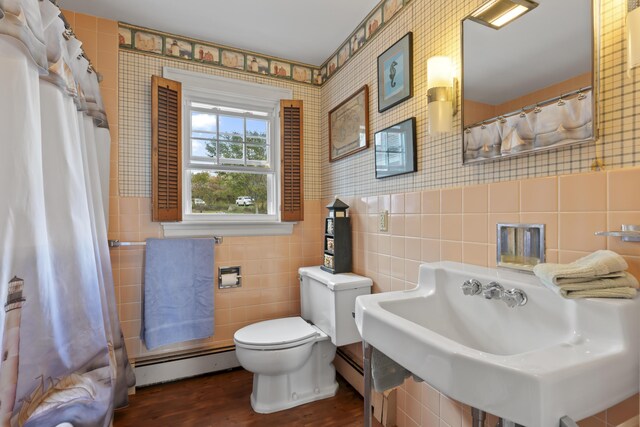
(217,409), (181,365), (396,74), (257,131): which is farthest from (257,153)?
(217,409)

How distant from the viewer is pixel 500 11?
1122 mm

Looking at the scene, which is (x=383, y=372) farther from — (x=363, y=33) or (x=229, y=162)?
(x=363, y=33)

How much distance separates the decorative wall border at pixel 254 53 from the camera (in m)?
1.83

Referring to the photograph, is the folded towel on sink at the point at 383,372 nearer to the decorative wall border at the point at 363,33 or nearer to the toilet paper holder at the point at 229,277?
the toilet paper holder at the point at 229,277

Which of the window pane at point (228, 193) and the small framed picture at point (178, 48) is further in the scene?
the window pane at point (228, 193)

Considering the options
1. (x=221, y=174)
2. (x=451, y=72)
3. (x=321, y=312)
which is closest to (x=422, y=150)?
(x=451, y=72)

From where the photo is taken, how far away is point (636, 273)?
788 millimetres

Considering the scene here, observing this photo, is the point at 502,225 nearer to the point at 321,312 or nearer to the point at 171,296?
the point at 321,312

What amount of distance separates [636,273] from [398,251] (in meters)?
0.92

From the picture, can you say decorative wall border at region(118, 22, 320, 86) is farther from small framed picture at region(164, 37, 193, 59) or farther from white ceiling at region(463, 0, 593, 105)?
white ceiling at region(463, 0, 593, 105)

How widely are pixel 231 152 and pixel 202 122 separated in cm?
29

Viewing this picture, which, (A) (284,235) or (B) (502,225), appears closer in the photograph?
(B) (502,225)

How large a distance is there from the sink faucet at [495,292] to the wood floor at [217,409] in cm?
114

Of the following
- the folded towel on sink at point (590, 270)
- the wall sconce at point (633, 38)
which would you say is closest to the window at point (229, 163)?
the folded towel on sink at point (590, 270)
